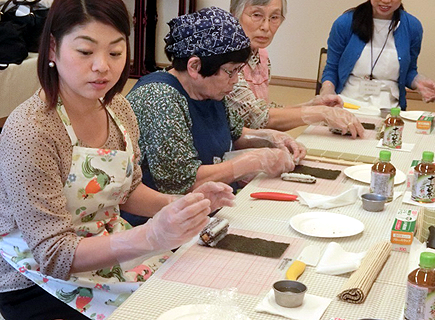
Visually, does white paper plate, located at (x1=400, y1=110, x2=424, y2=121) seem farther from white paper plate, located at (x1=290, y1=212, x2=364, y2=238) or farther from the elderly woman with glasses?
white paper plate, located at (x1=290, y1=212, x2=364, y2=238)

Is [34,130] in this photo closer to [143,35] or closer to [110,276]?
[110,276]

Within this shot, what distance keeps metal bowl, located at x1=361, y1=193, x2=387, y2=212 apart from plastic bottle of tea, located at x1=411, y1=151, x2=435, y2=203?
125 millimetres

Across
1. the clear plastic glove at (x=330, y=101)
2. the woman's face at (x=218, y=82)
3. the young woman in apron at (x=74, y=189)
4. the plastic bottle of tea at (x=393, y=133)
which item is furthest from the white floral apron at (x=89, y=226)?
the clear plastic glove at (x=330, y=101)

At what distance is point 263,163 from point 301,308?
3.23ft

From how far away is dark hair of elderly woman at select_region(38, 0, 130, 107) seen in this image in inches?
64.4

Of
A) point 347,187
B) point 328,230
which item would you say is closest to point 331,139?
point 347,187

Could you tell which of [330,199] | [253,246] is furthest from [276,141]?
[253,246]

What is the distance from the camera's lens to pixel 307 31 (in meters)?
7.19

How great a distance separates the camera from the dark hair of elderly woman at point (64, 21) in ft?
5.36

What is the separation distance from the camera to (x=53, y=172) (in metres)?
1.63

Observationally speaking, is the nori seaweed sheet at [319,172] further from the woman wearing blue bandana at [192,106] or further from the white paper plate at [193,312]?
the white paper plate at [193,312]

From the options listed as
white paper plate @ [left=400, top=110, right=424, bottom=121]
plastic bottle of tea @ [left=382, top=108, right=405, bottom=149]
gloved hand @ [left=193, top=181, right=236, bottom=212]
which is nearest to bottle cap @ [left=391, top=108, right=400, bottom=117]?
plastic bottle of tea @ [left=382, top=108, right=405, bottom=149]

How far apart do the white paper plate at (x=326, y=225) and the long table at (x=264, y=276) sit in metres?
0.02

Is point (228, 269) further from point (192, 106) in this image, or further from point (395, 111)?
point (395, 111)
